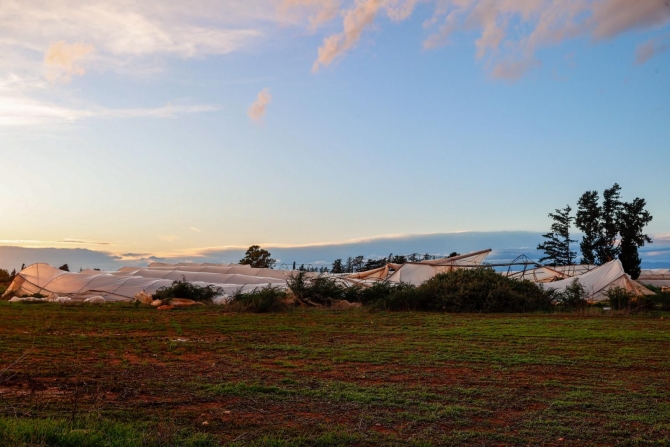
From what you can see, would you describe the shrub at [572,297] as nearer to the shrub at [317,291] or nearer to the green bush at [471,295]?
the green bush at [471,295]

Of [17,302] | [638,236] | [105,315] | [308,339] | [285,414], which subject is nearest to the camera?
[285,414]

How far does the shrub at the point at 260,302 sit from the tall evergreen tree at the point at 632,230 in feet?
84.7

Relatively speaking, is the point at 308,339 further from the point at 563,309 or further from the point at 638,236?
the point at 638,236

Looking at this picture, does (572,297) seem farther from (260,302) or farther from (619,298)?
(260,302)

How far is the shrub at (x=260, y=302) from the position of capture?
20.4 m

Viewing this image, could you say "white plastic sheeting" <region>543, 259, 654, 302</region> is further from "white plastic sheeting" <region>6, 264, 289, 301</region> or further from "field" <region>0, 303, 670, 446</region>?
"white plastic sheeting" <region>6, 264, 289, 301</region>

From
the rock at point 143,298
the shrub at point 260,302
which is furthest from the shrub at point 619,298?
the rock at point 143,298

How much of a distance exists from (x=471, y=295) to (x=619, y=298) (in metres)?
5.29

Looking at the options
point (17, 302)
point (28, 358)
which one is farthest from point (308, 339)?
point (17, 302)

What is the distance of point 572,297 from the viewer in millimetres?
22719

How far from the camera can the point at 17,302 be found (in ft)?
76.1

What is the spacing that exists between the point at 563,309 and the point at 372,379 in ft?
52.0

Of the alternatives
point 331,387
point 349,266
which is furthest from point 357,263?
point 331,387

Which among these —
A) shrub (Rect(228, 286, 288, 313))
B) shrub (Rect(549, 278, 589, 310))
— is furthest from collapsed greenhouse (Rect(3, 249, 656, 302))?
shrub (Rect(228, 286, 288, 313))
